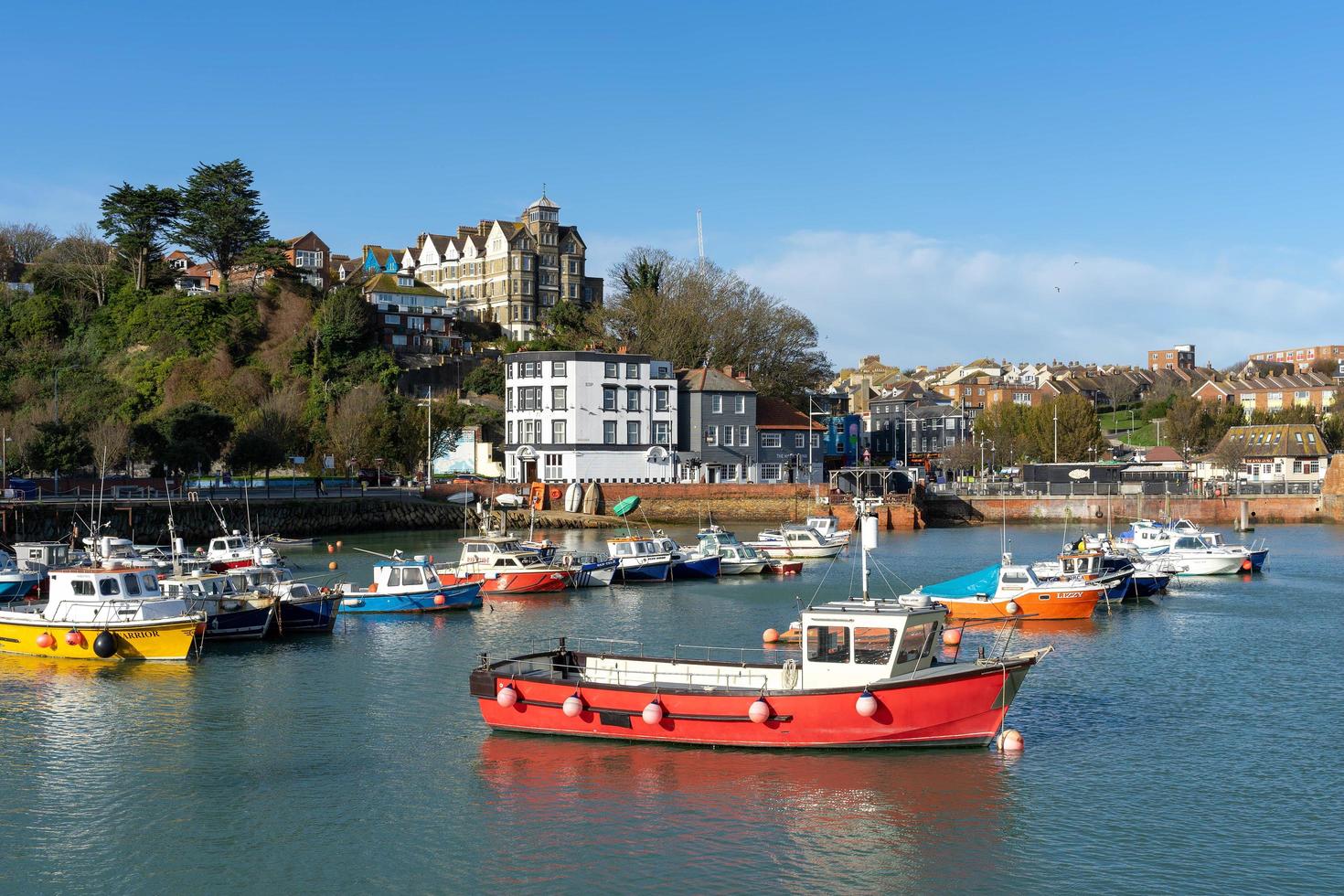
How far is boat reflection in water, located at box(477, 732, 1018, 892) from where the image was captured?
20547 millimetres

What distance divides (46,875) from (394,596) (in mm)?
25698

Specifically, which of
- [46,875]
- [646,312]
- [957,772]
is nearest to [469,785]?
[46,875]

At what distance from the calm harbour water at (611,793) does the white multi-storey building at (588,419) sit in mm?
57122

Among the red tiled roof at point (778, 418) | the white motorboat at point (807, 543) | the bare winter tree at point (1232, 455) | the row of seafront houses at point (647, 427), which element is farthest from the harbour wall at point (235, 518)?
the bare winter tree at point (1232, 455)

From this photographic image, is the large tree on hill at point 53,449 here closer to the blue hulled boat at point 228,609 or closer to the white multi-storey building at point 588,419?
the white multi-storey building at point 588,419

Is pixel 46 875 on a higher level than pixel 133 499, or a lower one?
lower

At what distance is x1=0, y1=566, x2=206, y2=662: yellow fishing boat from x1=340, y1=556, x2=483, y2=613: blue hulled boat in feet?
30.9

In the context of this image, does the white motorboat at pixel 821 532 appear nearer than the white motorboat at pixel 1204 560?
No

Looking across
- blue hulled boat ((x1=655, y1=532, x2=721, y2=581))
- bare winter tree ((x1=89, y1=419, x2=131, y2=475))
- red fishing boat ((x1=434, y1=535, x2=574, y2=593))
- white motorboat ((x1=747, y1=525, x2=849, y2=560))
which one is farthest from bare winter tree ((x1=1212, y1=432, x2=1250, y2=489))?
bare winter tree ((x1=89, y1=419, x2=131, y2=475))

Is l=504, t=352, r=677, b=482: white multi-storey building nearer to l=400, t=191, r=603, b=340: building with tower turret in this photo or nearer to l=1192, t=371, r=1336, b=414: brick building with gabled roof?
l=400, t=191, r=603, b=340: building with tower turret

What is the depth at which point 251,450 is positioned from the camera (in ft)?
282

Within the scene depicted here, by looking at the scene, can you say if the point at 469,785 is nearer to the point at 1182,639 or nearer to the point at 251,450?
the point at 1182,639

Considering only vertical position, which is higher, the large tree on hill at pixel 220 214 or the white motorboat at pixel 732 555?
the large tree on hill at pixel 220 214

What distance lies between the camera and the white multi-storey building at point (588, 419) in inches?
3698
